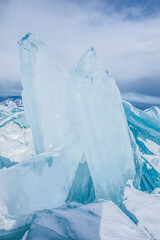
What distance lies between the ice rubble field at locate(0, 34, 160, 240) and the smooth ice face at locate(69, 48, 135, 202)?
0.01m

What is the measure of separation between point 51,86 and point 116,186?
2.13 meters

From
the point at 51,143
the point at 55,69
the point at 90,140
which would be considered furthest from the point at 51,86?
the point at 90,140

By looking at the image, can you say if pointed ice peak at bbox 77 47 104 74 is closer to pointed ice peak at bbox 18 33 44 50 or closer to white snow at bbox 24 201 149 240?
pointed ice peak at bbox 18 33 44 50

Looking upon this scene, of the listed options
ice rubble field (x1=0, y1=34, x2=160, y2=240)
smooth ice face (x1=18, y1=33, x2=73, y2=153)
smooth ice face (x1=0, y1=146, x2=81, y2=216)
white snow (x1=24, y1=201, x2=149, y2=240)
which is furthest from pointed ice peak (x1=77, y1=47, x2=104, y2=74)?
white snow (x1=24, y1=201, x2=149, y2=240)

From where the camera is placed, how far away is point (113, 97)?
2.84 m

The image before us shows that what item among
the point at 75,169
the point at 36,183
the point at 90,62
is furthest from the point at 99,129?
the point at 36,183

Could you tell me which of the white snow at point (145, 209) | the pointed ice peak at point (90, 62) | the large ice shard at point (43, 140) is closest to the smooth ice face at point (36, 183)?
the large ice shard at point (43, 140)

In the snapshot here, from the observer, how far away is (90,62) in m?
2.66

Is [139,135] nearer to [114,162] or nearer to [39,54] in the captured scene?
[114,162]

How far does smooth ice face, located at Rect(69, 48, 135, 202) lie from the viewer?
2.47m

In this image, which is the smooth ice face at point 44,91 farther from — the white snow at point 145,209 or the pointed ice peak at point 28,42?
the white snow at point 145,209

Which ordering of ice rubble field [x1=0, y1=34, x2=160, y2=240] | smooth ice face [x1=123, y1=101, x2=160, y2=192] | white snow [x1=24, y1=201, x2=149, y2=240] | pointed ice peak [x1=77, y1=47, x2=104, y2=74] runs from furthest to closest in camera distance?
smooth ice face [x1=123, y1=101, x2=160, y2=192] < pointed ice peak [x1=77, y1=47, x2=104, y2=74] < ice rubble field [x1=0, y1=34, x2=160, y2=240] < white snow [x1=24, y1=201, x2=149, y2=240]

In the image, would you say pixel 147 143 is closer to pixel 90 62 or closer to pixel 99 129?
pixel 99 129

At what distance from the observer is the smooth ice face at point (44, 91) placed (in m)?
3.04
